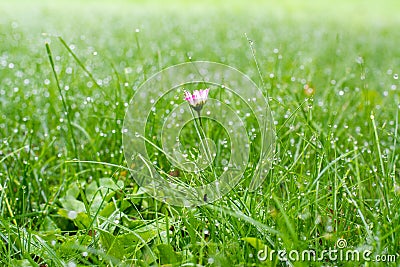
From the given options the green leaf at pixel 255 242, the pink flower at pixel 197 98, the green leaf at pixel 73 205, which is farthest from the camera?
the green leaf at pixel 73 205

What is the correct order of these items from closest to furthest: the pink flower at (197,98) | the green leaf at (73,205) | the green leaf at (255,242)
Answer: the green leaf at (255,242) < the pink flower at (197,98) < the green leaf at (73,205)

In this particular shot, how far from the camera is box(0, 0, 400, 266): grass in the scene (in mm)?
1104

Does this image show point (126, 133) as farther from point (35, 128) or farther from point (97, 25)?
point (97, 25)

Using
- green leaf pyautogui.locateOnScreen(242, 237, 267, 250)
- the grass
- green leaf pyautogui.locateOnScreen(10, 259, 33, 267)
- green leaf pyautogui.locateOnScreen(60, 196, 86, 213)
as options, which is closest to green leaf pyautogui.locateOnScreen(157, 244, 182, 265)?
the grass

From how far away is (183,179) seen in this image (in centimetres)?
136

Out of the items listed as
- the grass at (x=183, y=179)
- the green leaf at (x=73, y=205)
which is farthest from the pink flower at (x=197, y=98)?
the green leaf at (x=73, y=205)

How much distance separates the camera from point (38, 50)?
3.46m

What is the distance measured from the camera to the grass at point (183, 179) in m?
1.10

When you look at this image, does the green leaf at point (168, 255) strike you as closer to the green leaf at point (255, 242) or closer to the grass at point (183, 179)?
the grass at point (183, 179)

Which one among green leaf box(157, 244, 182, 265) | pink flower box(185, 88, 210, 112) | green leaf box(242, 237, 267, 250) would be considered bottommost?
green leaf box(157, 244, 182, 265)

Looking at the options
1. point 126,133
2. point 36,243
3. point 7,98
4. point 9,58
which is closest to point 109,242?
point 36,243

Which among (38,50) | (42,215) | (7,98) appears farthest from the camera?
(38,50)

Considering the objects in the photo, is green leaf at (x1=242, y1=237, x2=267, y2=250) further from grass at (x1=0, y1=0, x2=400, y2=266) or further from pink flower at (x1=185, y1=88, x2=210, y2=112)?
→ pink flower at (x1=185, y1=88, x2=210, y2=112)

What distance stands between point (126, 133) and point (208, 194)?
0.55m
